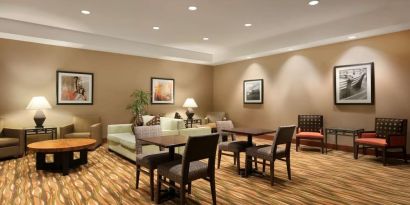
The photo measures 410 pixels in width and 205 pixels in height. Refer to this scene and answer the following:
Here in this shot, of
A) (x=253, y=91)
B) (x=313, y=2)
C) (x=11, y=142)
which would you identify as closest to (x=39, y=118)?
(x=11, y=142)

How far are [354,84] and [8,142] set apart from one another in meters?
7.65

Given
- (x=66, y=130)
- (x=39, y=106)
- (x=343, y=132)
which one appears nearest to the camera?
(x=39, y=106)

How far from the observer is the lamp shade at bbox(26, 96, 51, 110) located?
18.4 feet

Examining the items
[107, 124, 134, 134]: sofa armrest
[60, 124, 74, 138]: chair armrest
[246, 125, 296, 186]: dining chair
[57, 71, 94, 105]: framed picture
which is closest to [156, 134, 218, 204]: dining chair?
[246, 125, 296, 186]: dining chair

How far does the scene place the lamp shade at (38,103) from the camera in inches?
220

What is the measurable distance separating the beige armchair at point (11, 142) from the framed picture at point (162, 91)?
369 cm

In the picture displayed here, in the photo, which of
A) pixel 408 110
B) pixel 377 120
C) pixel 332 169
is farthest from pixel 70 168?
pixel 408 110

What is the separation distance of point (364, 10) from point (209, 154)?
4.49 metres

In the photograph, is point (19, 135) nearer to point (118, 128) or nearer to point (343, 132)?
point (118, 128)

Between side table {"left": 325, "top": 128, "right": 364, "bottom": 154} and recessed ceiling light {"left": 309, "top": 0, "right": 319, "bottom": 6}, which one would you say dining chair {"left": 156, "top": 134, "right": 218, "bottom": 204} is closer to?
recessed ceiling light {"left": 309, "top": 0, "right": 319, "bottom": 6}

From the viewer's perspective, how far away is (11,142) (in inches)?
200

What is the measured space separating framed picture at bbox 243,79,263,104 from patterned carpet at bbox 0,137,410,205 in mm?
3292

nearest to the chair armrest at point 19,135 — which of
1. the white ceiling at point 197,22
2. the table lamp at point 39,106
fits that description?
the table lamp at point 39,106

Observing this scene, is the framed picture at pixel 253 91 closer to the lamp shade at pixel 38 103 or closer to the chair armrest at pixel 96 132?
the chair armrest at pixel 96 132
